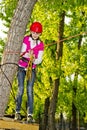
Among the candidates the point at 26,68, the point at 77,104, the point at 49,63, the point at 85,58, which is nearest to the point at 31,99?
the point at 26,68

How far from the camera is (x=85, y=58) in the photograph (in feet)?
61.2

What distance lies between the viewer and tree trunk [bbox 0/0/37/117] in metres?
4.95

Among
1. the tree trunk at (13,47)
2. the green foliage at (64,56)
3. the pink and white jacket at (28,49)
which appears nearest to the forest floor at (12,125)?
the tree trunk at (13,47)

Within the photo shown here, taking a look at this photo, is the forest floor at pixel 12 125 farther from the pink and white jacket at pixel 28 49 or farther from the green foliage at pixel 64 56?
the green foliage at pixel 64 56

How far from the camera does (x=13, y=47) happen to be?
5.06m

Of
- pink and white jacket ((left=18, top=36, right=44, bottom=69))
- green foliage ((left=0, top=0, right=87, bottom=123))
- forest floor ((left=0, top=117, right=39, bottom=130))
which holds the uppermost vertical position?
green foliage ((left=0, top=0, right=87, bottom=123))

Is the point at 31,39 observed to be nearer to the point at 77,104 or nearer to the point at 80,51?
the point at 80,51

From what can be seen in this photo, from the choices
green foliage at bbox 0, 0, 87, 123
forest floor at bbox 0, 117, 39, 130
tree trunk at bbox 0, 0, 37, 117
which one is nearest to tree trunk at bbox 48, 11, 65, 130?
green foliage at bbox 0, 0, 87, 123

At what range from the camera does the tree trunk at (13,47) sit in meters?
4.95

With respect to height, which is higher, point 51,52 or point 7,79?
point 51,52

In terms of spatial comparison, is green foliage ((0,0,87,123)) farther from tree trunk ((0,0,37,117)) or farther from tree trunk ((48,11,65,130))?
tree trunk ((0,0,37,117))

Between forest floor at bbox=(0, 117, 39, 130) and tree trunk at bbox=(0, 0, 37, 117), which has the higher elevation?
tree trunk at bbox=(0, 0, 37, 117)

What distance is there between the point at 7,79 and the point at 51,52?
45.8ft

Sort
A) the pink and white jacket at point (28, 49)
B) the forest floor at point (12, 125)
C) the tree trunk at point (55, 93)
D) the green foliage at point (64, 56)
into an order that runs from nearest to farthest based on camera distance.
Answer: the forest floor at point (12, 125) → the pink and white jacket at point (28, 49) → the tree trunk at point (55, 93) → the green foliage at point (64, 56)
